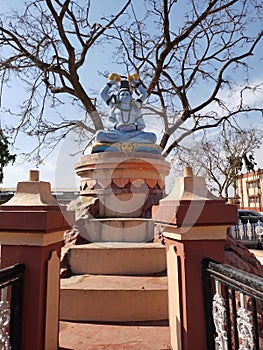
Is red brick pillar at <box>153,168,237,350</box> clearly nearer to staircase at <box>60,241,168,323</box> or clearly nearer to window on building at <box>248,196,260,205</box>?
staircase at <box>60,241,168,323</box>

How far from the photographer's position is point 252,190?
37.2 meters

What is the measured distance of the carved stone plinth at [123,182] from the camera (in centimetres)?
520

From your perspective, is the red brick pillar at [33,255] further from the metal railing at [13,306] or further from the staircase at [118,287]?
the staircase at [118,287]

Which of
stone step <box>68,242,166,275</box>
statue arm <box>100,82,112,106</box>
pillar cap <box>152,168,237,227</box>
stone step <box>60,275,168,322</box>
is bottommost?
stone step <box>60,275,168,322</box>

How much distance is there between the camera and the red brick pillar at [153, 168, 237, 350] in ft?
6.74

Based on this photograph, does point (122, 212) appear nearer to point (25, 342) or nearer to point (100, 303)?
point (100, 303)

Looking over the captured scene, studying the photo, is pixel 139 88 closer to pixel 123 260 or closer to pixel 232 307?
pixel 123 260

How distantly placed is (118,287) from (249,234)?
9.23 metres

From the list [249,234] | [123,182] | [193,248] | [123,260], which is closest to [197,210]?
[193,248]

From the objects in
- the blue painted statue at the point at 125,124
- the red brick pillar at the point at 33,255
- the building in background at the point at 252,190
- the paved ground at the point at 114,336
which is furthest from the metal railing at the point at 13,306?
the building in background at the point at 252,190

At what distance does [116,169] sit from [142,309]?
2980 millimetres

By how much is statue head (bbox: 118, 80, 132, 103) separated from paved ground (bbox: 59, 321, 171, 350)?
4.78 metres

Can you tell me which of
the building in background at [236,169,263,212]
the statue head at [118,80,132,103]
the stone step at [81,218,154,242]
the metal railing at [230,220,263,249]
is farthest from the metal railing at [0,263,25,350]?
the building in background at [236,169,263,212]

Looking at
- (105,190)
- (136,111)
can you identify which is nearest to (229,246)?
(105,190)
